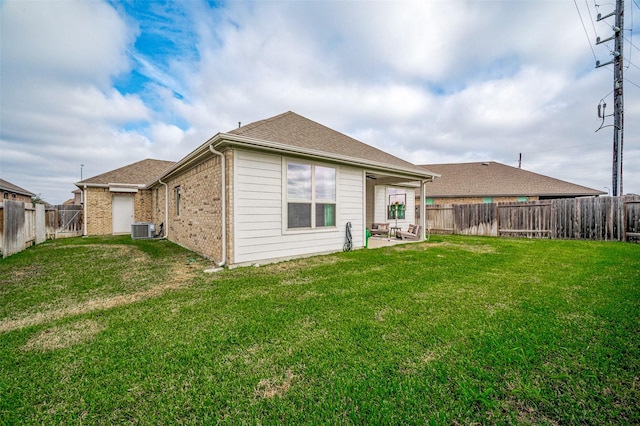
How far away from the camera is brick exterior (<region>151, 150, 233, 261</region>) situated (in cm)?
597

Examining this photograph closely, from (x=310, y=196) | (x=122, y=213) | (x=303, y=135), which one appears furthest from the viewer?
Result: (x=122, y=213)

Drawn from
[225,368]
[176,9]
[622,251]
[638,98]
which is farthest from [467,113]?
[225,368]

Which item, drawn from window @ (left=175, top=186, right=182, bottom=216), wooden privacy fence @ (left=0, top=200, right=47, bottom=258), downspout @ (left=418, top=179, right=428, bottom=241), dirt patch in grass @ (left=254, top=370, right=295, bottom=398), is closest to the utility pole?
downspout @ (left=418, top=179, right=428, bottom=241)

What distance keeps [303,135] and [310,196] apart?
6.66 feet

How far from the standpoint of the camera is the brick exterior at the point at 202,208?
5966 mm

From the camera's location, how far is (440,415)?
1.72 meters

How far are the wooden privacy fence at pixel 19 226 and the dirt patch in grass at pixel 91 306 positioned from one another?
660 centimetres

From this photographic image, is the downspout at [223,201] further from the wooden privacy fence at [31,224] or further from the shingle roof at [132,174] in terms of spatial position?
the shingle roof at [132,174]

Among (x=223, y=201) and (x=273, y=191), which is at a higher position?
(x=273, y=191)

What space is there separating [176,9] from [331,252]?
28.8 feet

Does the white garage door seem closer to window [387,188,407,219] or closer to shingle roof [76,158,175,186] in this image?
shingle roof [76,158,175,186]

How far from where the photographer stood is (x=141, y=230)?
40.8 feet

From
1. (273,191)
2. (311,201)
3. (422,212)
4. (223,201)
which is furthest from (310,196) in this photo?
(422,212)

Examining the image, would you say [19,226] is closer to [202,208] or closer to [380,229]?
[202,208]
